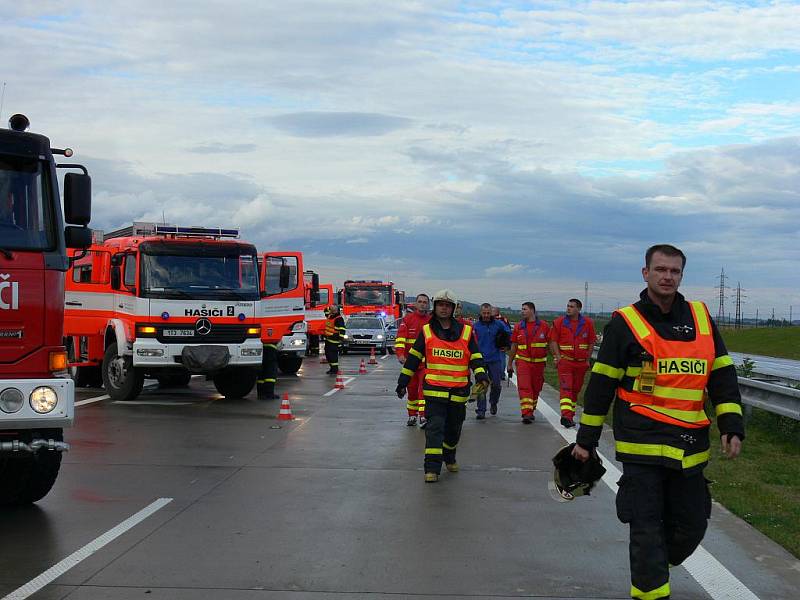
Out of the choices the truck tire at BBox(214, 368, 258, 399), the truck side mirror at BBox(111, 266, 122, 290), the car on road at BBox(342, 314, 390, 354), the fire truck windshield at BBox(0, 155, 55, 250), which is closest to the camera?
the fire truck windshield at BBox(0, 155, 55, 250)

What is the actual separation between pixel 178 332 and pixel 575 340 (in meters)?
6.53

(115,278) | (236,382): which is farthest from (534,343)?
(115,278)

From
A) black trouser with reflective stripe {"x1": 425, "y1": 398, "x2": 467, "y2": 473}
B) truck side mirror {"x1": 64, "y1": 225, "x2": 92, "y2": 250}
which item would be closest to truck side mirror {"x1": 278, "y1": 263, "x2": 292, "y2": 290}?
black trouser with reflective stripe {"x1": 425, "y1": 398, "x2": 467, "y2": 473}

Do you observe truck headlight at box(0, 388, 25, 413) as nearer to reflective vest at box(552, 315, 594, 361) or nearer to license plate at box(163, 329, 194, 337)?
reflective vest at box(552, 315, 594, 361)

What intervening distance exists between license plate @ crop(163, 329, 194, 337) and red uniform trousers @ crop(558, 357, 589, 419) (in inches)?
242

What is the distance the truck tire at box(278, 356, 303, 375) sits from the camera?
995 inches

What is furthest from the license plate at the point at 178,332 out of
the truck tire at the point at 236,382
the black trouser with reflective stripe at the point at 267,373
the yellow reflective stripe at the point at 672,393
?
the yellow reflective stripe at the point at 672,393

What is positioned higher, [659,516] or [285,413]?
[659,516]

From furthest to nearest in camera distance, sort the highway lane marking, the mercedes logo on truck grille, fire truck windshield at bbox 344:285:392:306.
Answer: fire truck windshield at bbox 344:285:392:306 → the mercedes logo on truck grille → the highway lane marking

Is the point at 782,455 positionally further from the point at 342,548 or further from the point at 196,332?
the point at 196,332

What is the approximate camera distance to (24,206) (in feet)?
24.6

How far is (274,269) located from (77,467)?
9.60m

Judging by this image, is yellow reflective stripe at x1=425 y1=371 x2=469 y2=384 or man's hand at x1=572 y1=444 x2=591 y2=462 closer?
man's hand at x1=572 y1=444 x2=591 y2=462

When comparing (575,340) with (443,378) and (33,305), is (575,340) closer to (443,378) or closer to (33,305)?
(443,378)
